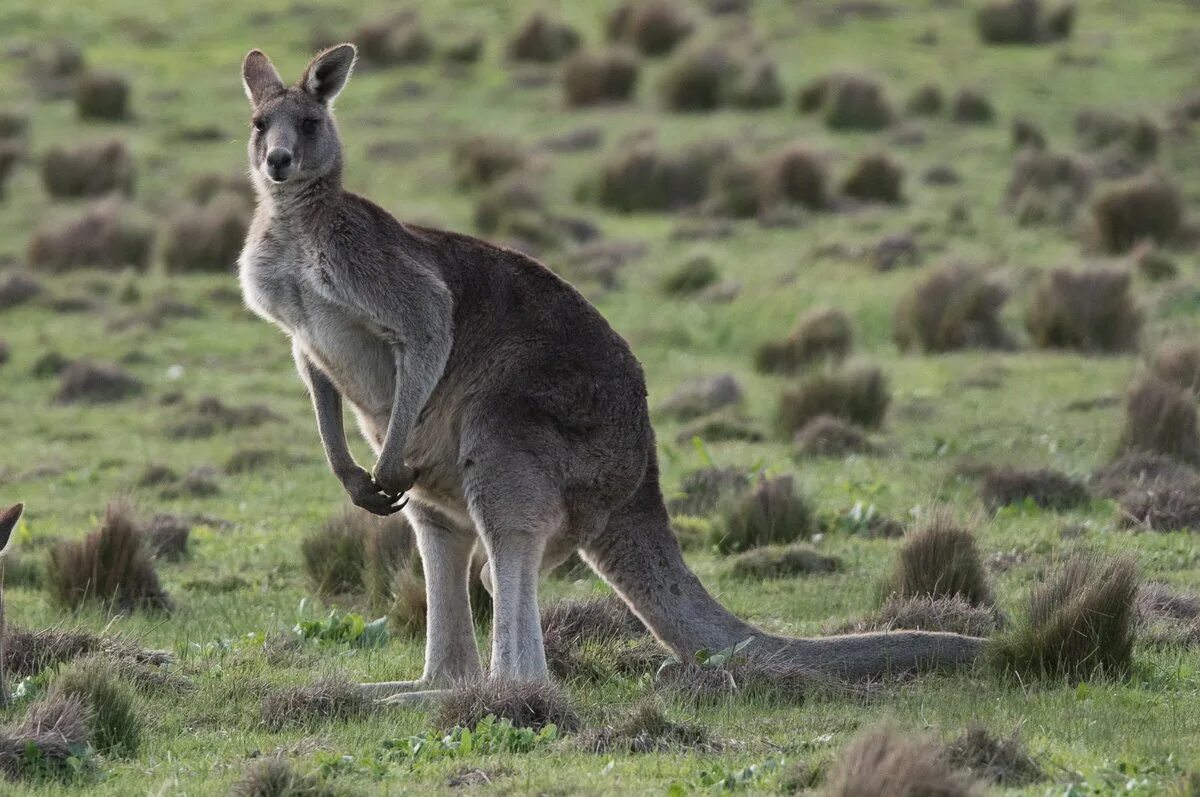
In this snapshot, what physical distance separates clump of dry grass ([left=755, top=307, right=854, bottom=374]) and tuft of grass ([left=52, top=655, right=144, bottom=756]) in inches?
381

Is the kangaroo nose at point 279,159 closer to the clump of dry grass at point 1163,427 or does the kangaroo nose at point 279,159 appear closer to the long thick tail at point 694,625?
the long thick tail at point 694,625

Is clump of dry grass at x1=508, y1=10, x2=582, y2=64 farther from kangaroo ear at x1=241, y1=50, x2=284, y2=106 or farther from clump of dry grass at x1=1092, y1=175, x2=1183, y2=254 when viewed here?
kangaroo ear at x1=241, y1=50, x2=284, y2=106

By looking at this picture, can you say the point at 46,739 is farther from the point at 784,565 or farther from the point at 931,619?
the point at 784,565

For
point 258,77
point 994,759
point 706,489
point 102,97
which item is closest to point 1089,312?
point 706,489

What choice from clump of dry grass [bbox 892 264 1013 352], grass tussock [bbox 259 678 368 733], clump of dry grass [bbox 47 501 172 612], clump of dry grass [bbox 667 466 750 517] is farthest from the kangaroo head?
clump of dry grass [bbox 892 264 1013 352]

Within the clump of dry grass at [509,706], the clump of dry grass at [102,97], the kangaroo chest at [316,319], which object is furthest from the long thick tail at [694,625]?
the clump of dry grass at [102,97]

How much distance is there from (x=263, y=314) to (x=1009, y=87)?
70.0 feet

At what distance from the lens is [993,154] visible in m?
23.6

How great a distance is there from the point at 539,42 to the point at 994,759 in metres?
24.8

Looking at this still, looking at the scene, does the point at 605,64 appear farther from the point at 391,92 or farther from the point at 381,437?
the point at 381,437

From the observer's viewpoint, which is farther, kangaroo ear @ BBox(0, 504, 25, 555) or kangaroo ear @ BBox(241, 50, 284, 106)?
kangaroo ear @ BBox(241, 50, 284, 106)

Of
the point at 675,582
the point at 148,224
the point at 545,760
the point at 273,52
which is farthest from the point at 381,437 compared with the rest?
the point at 273,52

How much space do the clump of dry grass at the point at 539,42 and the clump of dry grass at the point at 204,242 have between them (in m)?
10.7

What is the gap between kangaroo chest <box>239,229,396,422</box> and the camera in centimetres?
708
